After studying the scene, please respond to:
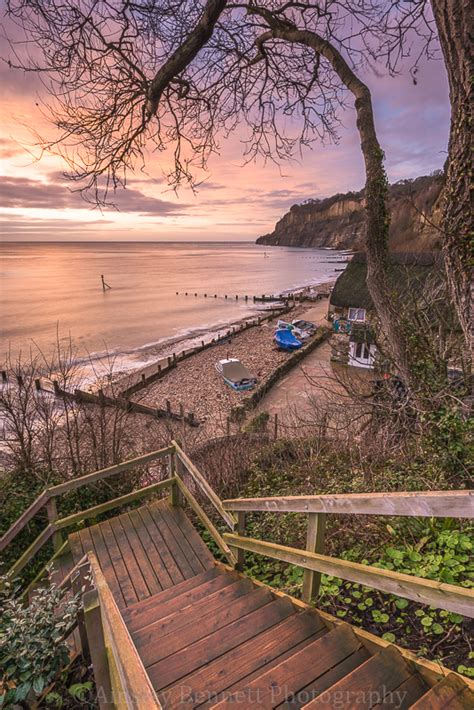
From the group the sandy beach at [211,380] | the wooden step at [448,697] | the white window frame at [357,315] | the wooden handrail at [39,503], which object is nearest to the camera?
the wooden step at [448,697]

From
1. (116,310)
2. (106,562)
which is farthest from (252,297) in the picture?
(106,562)

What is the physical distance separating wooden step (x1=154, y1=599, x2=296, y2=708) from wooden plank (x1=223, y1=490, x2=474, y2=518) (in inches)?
29.5

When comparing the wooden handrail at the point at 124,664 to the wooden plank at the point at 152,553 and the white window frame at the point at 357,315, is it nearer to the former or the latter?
the wooden plank at the point at 152,553

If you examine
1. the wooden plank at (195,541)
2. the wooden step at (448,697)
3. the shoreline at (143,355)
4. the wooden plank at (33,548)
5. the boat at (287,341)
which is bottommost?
the shoreline at (143,355)

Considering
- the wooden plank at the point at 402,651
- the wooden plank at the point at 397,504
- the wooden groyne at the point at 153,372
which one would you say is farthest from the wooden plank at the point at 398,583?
the wooden groyne at the point at 153,372

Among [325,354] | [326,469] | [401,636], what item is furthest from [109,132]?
[325,354]

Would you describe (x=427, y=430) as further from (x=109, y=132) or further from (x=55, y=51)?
(x=55, y=51)

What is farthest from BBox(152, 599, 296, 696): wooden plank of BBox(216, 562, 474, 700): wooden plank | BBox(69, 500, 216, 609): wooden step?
BBox(69, 500, 216, 609): wooden step

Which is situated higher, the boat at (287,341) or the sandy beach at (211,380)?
the boat at (287,341)

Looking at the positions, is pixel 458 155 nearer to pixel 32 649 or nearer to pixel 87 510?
pixel 32 649

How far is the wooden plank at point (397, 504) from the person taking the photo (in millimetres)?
1232

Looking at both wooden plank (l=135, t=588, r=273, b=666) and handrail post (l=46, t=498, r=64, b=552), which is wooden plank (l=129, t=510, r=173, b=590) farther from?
wooden plank (l=135, t=588, r=273, b=666)

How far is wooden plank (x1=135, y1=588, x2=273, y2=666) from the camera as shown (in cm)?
221

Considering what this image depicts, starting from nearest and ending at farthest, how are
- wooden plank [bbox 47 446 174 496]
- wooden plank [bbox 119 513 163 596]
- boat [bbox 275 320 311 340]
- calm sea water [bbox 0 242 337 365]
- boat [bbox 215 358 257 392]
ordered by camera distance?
wooden plank [bbox 119 513 163 596] < wooden plank [bbox 47 446 174 496] < boat [bbox 215 358 257 392] < boat [bbox 275 320 311 340] < calm sea water [bbox 0 242 337 365]
